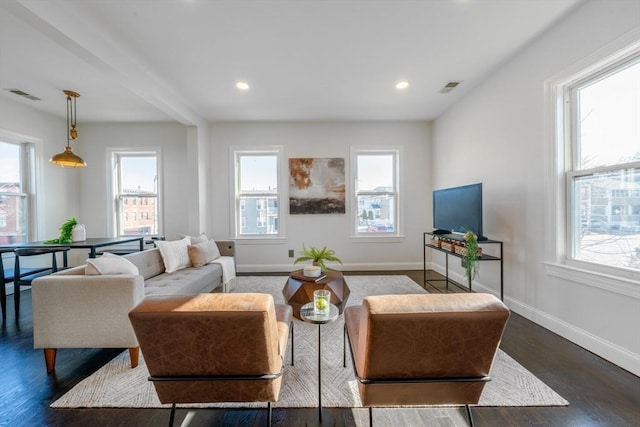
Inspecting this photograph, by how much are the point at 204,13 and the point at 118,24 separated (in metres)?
0.80

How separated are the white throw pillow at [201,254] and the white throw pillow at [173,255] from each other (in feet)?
0.24

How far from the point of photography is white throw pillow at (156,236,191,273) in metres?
3.22

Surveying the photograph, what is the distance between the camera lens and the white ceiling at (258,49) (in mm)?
2160

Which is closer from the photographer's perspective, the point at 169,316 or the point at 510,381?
the point at 169,316

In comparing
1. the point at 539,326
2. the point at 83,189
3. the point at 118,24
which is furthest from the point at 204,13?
the point at 83,189

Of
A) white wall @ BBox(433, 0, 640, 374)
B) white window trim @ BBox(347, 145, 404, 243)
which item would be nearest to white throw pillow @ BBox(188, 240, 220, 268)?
white window trim @ BBox(347, 145, 404, 243)

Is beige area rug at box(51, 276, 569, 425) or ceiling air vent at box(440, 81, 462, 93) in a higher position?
ceiling air vent at box(440, 81, 462, 93)

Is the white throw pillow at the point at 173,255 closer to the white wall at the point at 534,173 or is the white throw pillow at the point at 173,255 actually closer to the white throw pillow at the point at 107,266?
the white throw pillow at the point at 107,266

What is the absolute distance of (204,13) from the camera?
221cm

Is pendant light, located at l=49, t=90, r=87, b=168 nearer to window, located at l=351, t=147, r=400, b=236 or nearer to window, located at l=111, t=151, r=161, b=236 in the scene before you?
window, located at l=111, t=151, r=161, b=236

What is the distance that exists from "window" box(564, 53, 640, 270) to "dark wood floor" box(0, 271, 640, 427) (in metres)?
0.65

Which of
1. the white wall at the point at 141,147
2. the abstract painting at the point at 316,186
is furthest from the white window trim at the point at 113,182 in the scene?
the abstract painting at the point at 316,186

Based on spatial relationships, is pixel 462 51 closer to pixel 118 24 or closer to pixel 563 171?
pixel 563 171

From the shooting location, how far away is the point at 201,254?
137 inches
